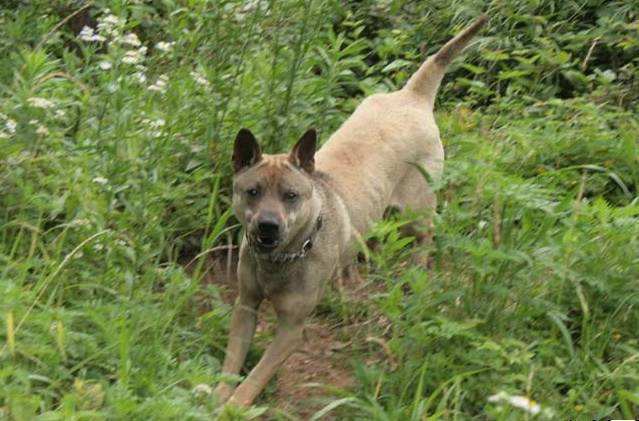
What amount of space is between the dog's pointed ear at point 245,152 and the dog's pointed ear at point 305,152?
0.55 feet

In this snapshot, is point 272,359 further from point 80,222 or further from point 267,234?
point 80,222

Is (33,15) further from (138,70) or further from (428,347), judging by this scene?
(428,347)

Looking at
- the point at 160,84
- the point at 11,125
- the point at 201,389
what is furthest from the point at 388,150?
the point at 201,389

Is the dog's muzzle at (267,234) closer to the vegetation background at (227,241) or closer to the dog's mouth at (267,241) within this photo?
the dog's mouth at (267,241)

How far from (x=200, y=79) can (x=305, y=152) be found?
0.85m

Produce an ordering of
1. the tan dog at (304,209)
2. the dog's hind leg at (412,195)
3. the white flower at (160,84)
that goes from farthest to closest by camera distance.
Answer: the dog's hind leg at (412,195) < the white flower at (160,84) < the tan dog at (304,209)

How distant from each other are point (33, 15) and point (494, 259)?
3422 millimetres

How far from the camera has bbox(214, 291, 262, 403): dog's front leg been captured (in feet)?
19.3

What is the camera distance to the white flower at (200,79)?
6656 mm

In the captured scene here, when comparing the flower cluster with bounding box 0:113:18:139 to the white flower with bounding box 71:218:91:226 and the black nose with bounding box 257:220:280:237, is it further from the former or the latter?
the black nose with bounding box 257:220:280:237

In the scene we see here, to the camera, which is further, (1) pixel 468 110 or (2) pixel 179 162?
(1) pixel 468 110

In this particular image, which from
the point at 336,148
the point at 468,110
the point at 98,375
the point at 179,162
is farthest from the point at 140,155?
the point at 468,110

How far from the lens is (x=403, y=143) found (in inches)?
273

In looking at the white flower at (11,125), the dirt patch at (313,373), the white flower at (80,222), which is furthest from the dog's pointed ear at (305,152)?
the white flower at (11,125)
